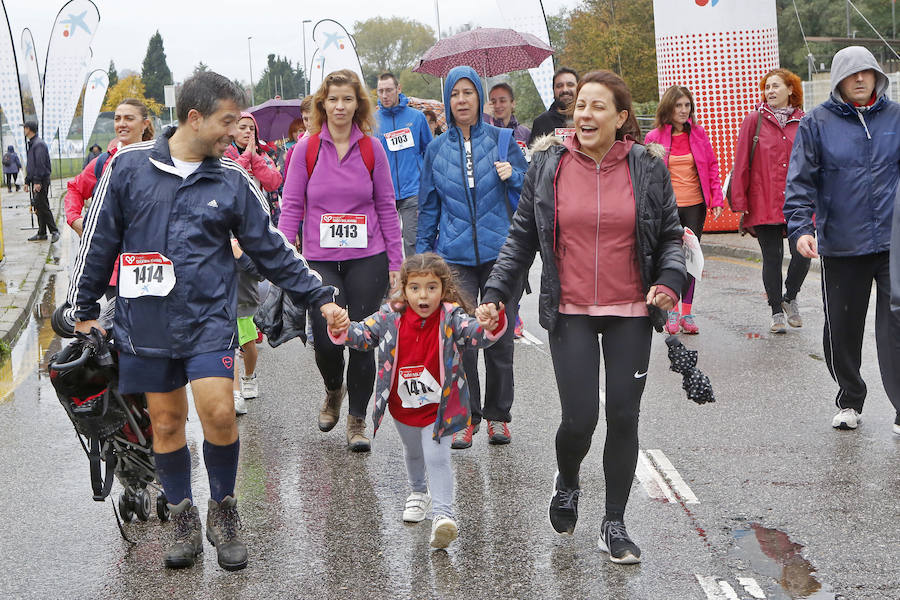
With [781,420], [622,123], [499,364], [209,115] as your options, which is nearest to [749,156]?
[781,420]

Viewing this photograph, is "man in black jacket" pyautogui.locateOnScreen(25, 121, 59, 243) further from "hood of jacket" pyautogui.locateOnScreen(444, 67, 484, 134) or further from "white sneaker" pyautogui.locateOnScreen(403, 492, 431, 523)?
"white sneaker" pyautogui.locateOnScreen(403, 492, 431, 523)

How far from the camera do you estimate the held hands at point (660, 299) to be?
468 centimetres

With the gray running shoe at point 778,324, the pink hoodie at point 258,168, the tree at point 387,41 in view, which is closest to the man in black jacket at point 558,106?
the gray running shoe at point 778,324

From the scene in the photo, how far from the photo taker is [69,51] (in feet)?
88.8

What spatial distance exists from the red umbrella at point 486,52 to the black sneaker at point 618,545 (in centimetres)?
744

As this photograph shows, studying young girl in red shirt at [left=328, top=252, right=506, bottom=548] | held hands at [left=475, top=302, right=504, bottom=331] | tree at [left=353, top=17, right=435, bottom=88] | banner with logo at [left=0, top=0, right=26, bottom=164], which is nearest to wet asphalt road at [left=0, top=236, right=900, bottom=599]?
young girl in red shirt at [left=328, top=252, right=506, bottom=548]

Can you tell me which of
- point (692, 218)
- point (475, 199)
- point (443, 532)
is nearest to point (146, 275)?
point (443, 532)

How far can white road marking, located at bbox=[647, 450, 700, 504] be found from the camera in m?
5.79

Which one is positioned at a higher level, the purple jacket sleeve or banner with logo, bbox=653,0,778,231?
banner with logo, bbox=653,0,778,231

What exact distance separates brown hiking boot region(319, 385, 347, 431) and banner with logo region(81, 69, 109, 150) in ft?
95.4

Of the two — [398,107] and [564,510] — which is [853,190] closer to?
[564,510]

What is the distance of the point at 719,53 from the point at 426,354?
1348 centimetres

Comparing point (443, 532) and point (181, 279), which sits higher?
point (181, 279)

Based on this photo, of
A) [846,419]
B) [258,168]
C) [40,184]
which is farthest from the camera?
[40,184]
